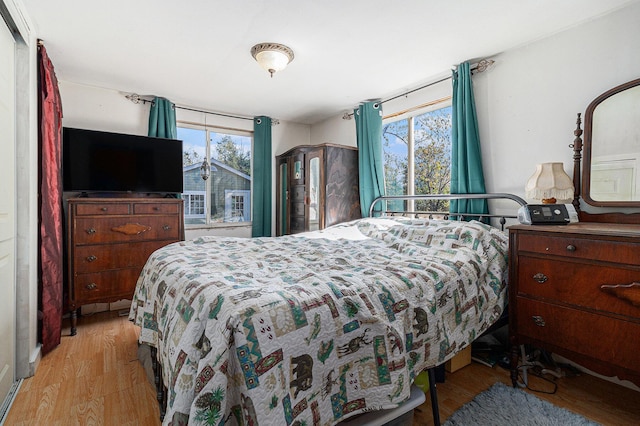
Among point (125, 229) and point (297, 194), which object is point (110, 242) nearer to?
point (125, 229)

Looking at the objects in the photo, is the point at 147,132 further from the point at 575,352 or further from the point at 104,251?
the point at 575,352

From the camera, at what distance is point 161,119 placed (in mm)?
3354

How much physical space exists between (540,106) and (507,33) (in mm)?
561

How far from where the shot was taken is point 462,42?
2.25 m

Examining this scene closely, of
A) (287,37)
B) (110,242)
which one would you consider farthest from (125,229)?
(287,37)

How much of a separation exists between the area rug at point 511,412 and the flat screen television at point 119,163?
10.3 ft

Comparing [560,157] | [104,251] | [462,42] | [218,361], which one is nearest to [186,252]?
[218,361]

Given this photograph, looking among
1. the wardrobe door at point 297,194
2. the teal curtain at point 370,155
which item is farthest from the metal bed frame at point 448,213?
the wardrobe door at point 297,194

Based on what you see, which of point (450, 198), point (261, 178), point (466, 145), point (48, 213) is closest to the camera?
point (48, 213)

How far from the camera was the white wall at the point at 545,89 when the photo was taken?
1903mm

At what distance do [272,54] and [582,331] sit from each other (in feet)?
8.26

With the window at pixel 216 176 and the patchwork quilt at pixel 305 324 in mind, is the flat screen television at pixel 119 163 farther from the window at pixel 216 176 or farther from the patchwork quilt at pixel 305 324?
the patchwork quilt at pixel 305 324

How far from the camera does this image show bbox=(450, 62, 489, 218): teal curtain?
2523 mm

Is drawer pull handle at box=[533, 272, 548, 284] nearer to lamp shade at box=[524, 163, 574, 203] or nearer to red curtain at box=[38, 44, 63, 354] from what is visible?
lamp shade at box=[524, 163, 574, 203]
